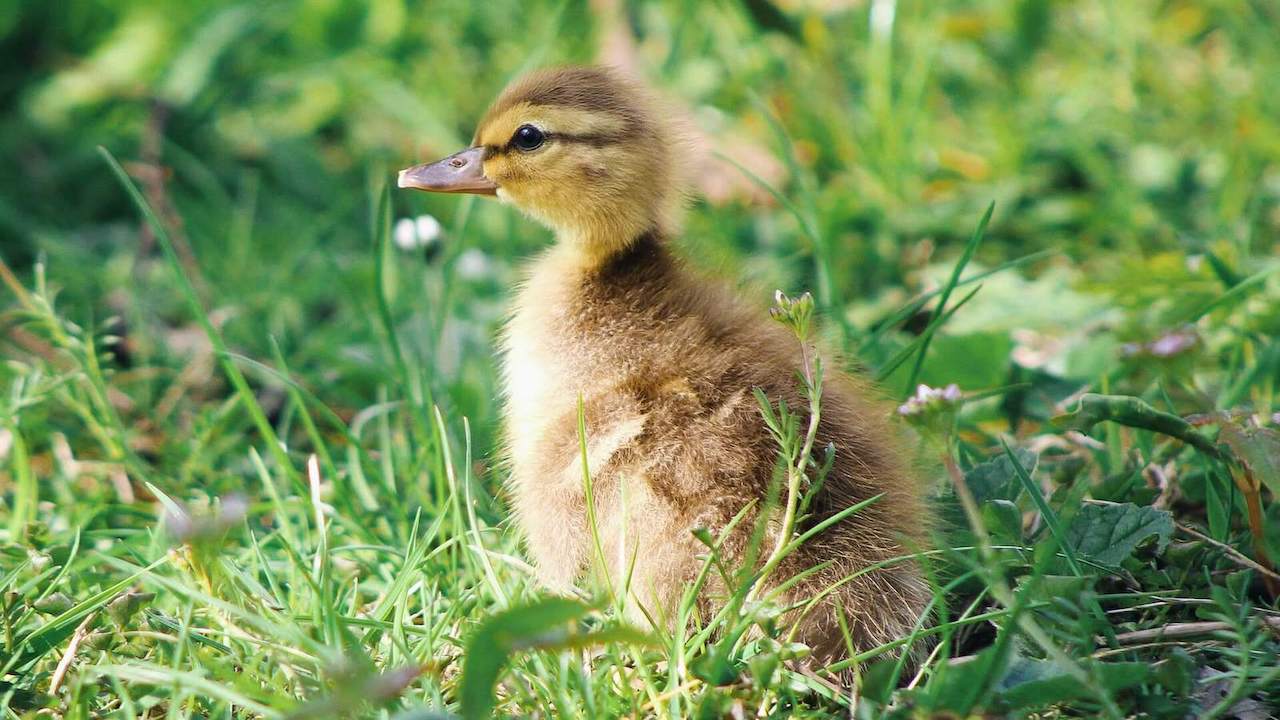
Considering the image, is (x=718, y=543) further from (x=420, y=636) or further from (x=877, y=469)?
(x=420, y=636)

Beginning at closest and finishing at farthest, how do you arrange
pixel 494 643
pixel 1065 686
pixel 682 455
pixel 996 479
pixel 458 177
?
pixel 494 643 < pixel 1065 686 < pixel 682 455 < pixel 996 479 < pixel 458 177

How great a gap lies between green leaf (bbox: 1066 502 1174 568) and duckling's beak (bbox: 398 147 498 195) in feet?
3.92

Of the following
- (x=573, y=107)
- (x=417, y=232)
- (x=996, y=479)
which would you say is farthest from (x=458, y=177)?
(x=996, y=479)

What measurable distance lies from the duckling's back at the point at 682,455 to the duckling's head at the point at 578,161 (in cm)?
13

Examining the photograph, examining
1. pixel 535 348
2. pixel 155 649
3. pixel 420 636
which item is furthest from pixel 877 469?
pixel 155 649

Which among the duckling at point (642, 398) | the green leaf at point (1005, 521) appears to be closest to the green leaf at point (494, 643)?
the duckling at point (642, 398)

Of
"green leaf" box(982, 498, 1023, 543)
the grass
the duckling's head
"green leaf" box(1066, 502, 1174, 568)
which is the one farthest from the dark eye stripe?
"green leaf" box(1066, 502, 1174, 568)

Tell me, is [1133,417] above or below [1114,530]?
above

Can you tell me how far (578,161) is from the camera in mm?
2168

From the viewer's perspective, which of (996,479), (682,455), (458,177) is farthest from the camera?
(458,177)

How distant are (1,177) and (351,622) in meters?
3.03

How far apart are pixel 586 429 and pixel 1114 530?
2.77 feet

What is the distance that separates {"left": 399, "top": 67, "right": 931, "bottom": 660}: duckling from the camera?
1.78 m

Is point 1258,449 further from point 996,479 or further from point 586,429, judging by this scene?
point 586,429
